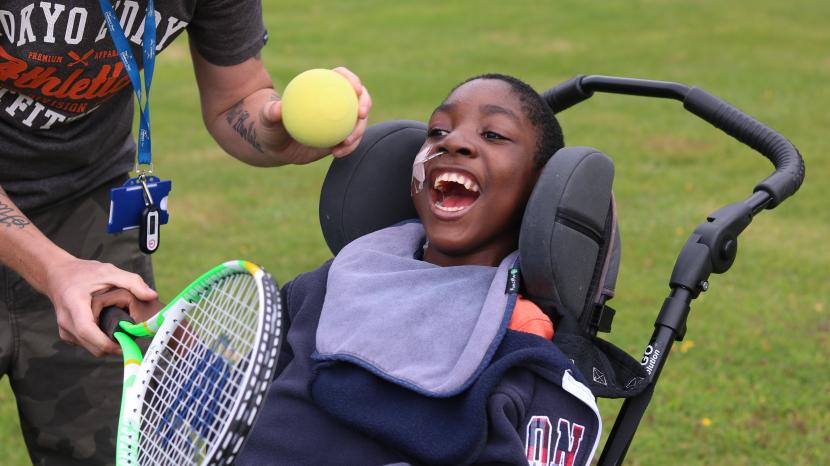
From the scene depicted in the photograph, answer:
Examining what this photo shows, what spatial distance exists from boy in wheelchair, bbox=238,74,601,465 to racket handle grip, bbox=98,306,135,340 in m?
0.51

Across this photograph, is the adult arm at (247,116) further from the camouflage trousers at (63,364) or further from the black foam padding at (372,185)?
the camouflage trousers at (63,364)

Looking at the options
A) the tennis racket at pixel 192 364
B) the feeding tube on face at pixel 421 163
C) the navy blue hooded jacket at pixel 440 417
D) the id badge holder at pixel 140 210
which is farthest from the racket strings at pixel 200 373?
the feeding tube on face at pixel 421 163

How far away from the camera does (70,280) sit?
2398mm

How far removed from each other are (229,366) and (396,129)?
124cm

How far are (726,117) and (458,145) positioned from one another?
0.81m

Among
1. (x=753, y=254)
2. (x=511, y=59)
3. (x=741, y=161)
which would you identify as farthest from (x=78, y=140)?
(x=511, y=59)

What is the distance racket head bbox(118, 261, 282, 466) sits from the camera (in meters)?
1.97

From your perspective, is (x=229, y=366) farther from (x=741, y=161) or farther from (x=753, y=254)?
(x=741, y=161)

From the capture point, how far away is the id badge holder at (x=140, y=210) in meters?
2.88

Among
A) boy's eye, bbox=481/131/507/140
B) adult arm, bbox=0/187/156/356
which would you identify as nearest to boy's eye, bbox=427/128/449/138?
boy's eye, bbox=481/131/507/140

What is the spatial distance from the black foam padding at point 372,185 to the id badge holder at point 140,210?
512mm

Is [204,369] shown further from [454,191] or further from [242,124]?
[242,124]

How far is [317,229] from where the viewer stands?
7250mm

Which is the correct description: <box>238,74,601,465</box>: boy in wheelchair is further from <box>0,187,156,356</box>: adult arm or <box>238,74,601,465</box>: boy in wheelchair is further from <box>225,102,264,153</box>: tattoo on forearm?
<box>0,187,156,356</box>: adult arm
